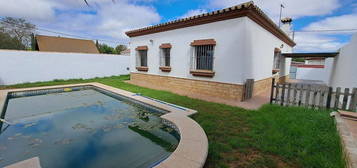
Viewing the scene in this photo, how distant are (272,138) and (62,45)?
30.2 meters

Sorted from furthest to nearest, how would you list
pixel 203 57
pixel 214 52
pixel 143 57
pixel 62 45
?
1. pixel 62 45
2. pixel 143 57
3. pixel 203 57
4. pixel 214 52

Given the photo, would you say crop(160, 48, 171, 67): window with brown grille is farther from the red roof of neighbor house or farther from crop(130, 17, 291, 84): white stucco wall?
the red roof of neighbor house

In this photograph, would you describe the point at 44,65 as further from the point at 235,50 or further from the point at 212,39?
the point at 235,50

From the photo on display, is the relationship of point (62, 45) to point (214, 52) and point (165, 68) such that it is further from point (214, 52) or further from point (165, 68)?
point (214, 52)

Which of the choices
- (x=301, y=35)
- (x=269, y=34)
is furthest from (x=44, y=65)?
(x=301, y=35)

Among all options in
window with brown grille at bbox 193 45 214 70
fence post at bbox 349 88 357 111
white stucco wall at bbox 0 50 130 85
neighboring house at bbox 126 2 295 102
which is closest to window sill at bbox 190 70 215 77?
neighboring house at bbox 126 2 295 102

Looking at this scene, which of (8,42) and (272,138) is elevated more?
(8,42)

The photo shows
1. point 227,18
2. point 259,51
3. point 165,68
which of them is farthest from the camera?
point 165,68

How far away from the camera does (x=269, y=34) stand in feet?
29.9

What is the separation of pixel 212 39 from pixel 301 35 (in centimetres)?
3017

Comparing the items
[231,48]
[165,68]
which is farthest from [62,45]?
[231,48]

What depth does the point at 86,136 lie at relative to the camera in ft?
12.7

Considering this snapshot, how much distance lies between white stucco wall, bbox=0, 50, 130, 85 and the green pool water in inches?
279

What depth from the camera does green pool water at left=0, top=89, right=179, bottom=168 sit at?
2.96 meters
